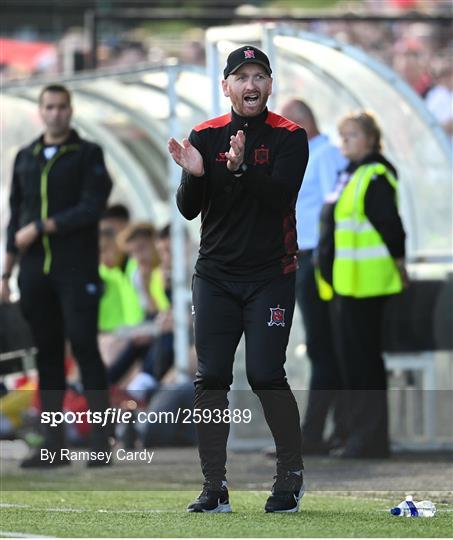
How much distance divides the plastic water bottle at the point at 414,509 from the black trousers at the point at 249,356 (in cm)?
48

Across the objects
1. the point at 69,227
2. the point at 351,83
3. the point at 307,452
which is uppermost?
the point at 351,83

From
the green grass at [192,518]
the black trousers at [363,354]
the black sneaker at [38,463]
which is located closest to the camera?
the green grass at [192,518]

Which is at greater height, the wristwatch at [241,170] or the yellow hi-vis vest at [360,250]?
the wristwatch at [241,170]

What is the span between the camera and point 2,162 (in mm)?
13141

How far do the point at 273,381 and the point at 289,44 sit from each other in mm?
4885

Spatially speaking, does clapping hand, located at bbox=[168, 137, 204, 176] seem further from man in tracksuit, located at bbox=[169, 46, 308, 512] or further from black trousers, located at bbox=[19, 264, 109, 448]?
black trousers, located at bbox=[19, 264, 109, 448]

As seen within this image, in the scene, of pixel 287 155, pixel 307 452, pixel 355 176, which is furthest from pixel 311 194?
pixel 287 155

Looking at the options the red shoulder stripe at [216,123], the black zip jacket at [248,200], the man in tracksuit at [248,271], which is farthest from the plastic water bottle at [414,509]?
the red shoulder stripe at [216,123]

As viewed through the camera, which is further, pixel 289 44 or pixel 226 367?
pixel 289 44

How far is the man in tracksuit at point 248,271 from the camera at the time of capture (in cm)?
808

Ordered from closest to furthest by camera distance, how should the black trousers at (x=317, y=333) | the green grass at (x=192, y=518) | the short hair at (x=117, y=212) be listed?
the green grass at (x=192, y=518)
the black trousers at (x=317, y=333)
the short hair at (x=117, y=212)

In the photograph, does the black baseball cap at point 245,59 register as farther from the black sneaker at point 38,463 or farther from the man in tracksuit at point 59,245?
the black sneaker at point 38,463

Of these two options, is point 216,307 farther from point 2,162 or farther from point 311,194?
point 2,162

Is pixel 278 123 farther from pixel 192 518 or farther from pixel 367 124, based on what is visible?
pixel 367 124
